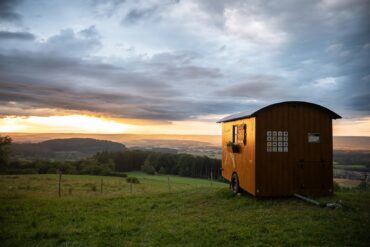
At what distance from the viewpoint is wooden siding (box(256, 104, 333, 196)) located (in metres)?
12.8

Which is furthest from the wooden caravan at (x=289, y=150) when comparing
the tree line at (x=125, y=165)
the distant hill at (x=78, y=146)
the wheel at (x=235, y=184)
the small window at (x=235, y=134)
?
the distant hill at (x=78, y=146)

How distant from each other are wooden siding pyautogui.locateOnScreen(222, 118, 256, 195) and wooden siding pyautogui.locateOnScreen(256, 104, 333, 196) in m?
0.33

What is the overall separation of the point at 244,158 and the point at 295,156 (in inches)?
95.4

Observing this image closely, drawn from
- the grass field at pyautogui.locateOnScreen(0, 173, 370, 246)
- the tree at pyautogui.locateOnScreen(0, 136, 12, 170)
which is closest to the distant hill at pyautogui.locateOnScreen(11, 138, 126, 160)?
the tree at pyautogui.locateOnScreen(0, 136, 12, 170)

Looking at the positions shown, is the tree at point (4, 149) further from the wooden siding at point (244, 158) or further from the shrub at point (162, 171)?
the wooden siding at point (244, 158)

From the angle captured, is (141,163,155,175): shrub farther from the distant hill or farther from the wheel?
the wheel

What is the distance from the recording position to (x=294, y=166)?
1301cm

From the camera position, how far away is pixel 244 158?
557 inches

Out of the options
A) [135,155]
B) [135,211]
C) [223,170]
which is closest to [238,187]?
[223,170]

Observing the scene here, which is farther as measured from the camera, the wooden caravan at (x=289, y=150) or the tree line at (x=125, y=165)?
the tree line at (x=125, y=165)

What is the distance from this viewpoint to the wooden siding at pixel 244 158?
13.0 metres

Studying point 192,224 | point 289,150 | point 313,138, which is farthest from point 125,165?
point 192,224

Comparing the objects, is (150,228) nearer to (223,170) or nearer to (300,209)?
(300,209)

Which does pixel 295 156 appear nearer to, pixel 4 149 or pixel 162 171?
pixel 4 149
